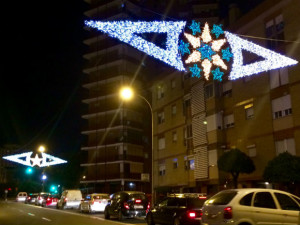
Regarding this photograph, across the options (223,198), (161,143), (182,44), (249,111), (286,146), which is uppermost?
(182,44)

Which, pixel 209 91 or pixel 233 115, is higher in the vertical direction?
pixel 209 91

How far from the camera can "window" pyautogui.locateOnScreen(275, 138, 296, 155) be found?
25391mm

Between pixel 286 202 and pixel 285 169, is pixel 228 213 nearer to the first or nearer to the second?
pixel 286 202

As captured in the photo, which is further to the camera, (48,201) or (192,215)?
(48,201)

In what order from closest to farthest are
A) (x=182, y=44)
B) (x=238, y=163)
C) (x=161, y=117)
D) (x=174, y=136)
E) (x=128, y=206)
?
(x=182, y=44) < (x=128, y=206) < (x=238, y=163) < (x=174, y=136) < (x=161, y=117)

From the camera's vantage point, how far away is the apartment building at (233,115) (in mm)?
26031

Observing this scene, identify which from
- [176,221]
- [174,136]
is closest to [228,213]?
[176,221]

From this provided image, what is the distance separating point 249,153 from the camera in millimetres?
29125

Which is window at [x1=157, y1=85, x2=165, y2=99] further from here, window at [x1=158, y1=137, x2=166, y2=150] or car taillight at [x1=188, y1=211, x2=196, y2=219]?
car taillight at [x1=188, y1=211, x2=196, y2=219]

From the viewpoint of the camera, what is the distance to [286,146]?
2589cm

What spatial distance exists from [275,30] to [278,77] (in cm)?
314

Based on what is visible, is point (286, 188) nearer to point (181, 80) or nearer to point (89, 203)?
point (89, 203)

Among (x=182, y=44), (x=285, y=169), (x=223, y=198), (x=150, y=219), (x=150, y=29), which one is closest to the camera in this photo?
(x=223, y=198)

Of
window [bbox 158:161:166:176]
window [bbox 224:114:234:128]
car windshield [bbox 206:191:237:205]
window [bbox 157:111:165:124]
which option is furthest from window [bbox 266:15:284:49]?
window [bbox 158:161:166:176]
